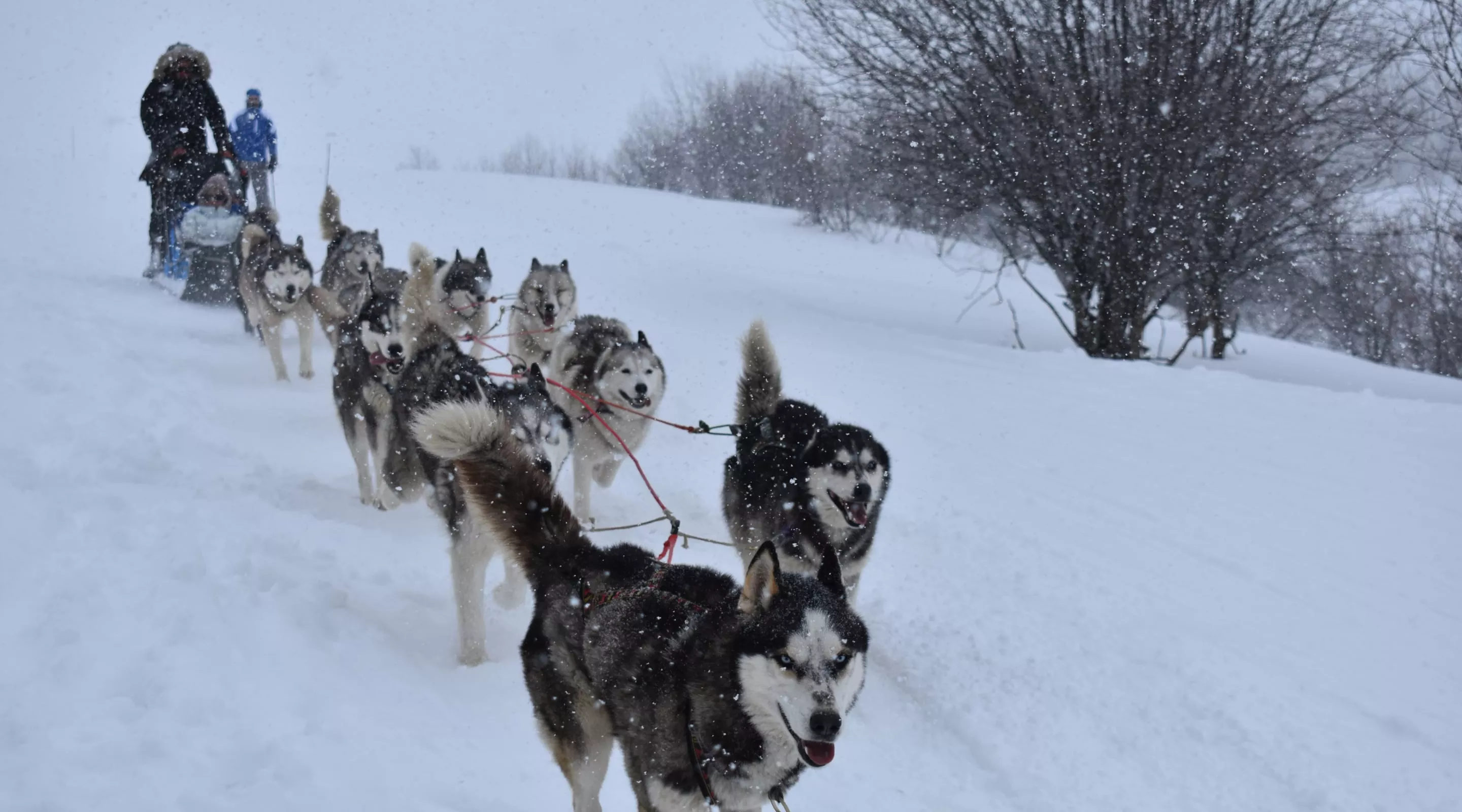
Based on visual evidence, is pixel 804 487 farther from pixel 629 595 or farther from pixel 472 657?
pixel 629 595

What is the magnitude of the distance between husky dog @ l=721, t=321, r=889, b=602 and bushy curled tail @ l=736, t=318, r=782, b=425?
18mm

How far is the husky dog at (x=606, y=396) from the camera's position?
5.37 meters

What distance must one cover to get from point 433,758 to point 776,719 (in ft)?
3.96

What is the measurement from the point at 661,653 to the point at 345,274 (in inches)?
278

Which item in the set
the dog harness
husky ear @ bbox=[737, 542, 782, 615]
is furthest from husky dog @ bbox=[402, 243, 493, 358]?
husky ear @ bbox=[737, 542, 782, 615]

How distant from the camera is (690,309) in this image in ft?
38.5

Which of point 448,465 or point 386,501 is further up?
point 448,465

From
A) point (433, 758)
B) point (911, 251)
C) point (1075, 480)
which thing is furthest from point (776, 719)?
point (911, 251)

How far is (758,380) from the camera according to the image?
4520mm

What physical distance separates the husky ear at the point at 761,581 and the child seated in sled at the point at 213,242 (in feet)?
28.1

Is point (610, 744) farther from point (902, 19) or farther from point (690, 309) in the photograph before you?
point (690, 309)

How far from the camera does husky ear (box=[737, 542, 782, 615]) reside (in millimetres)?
2107

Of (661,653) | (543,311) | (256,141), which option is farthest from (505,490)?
(256,141)

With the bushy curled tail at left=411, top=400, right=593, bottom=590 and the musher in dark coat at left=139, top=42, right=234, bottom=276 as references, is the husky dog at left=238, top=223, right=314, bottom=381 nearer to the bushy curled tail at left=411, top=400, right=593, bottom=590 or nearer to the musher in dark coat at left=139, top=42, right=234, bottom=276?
the musher in dark coat at left=139, top=42, right=234, bottom=276
